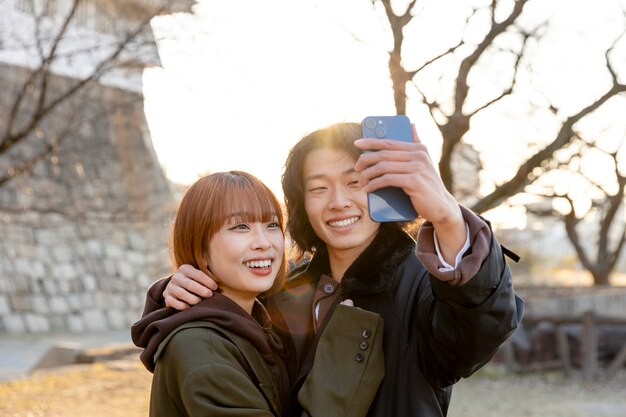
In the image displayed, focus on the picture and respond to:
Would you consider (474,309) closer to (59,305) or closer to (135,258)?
(59,305)

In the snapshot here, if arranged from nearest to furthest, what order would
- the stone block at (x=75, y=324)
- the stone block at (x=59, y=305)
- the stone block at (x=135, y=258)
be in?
1. the stone block at (x=59, y=305)
2. the stone block at (x=75, y=324)
3. the stone block at (x=135, y=258)

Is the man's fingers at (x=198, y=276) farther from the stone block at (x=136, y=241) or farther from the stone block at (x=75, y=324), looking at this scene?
the stone block at (x=136, y=241)

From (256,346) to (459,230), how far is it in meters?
0.75

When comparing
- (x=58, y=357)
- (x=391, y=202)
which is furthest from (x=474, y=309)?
(x=58, y=357)

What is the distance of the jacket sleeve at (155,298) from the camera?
8.05 feet

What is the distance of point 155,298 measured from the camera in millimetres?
2479

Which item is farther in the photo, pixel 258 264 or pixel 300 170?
pixel 300 170

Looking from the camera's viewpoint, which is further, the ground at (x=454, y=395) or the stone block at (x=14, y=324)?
the stone block at (x=14, y=324)

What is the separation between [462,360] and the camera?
74.1 inches

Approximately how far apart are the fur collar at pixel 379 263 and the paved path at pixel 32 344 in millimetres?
8236

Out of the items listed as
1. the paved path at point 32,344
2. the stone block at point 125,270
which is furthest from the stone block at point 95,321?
the stone block at point 125,270

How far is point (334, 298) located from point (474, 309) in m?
0.66

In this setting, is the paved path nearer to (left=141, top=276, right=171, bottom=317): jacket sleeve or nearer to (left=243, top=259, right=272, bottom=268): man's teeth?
(left=141, top=276, right=171, bottom=317): jacket sleeve

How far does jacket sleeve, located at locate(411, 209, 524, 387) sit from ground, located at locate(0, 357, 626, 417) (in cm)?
565
